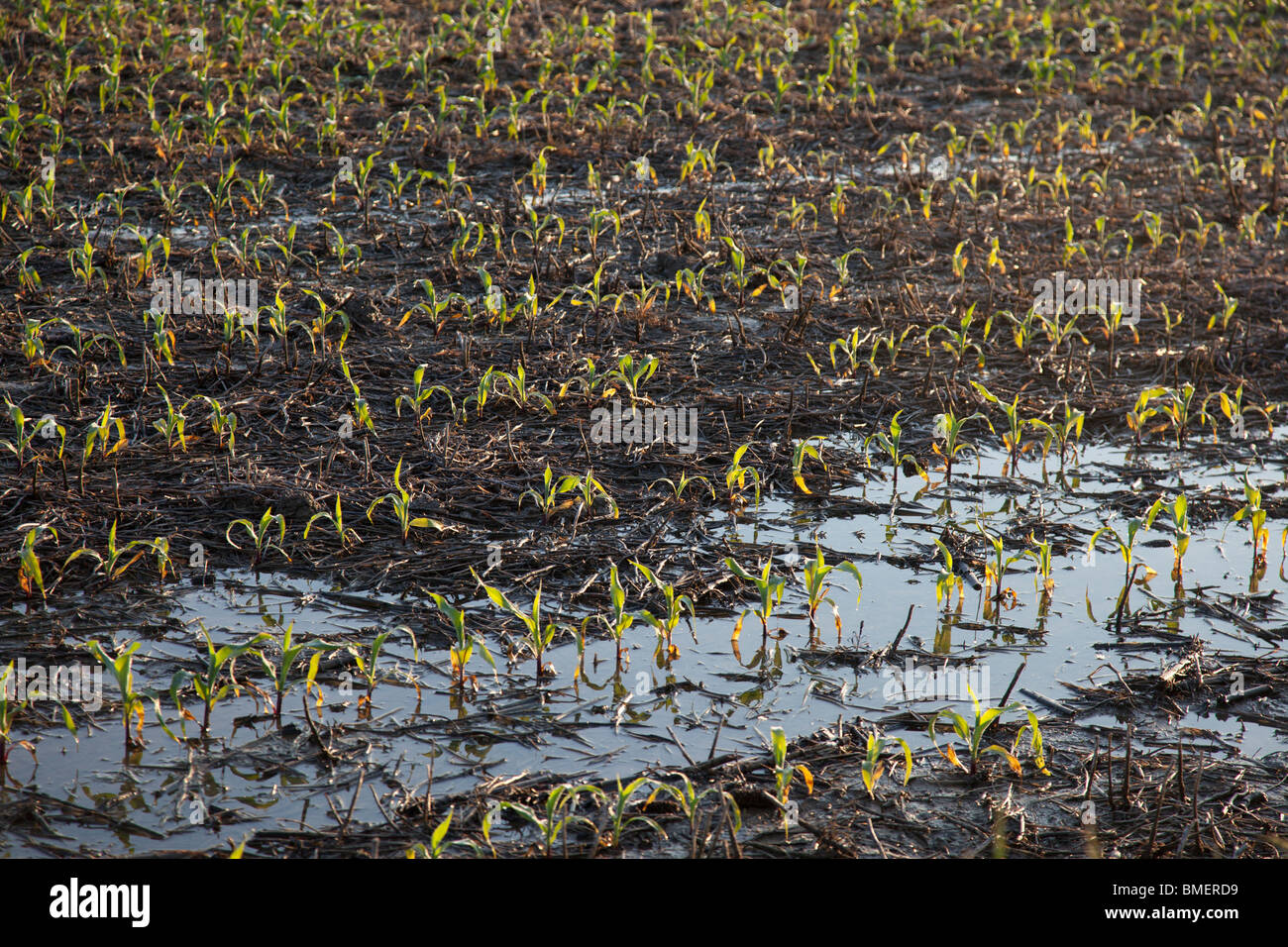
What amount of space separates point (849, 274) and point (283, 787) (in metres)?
5.59

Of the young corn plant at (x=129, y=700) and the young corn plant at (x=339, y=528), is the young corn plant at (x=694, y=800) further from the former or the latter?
the young corn plant at (x=339, y=528)

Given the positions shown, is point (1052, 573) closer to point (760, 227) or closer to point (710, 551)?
point (710, 551)

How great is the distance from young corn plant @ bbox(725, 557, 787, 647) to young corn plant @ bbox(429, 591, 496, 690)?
3.10 ft

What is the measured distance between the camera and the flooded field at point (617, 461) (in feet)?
11.4

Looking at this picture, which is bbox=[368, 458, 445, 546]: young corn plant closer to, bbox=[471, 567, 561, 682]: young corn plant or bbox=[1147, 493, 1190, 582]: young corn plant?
bbox=[471, 567, 561, 682]: young corn plant

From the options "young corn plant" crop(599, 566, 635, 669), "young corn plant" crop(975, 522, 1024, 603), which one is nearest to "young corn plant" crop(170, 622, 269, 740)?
"young corn plant" crop(599, 566, 635, 669)

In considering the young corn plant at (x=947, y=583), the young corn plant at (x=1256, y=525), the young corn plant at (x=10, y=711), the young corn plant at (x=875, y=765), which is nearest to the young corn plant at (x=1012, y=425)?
the young corn plant at (x=1256, y=525)

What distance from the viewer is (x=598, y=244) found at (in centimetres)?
802

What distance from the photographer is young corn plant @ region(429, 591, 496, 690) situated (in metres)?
3.86

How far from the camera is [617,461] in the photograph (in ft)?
18.2

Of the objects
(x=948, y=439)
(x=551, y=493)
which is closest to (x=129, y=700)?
(x=551, y=493)

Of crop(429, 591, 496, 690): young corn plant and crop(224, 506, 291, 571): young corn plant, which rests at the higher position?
crop(224, 506, 291, 571): young corn plant
